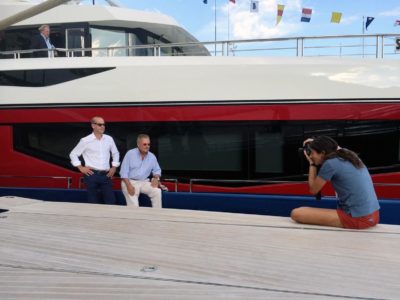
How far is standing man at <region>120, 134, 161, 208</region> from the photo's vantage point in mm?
4980

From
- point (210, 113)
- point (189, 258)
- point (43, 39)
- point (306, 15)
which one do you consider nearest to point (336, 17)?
point (306, 15)

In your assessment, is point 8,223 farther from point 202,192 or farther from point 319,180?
point 202,192

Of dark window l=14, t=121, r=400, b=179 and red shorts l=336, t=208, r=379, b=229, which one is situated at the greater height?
dark window l=14, t=121, r=400, b=179

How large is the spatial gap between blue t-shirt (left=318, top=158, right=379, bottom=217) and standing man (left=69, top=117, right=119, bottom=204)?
9.28 ft

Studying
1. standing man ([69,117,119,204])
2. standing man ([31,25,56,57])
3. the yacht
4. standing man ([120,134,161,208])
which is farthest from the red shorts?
standing man ([31,25,56,57])

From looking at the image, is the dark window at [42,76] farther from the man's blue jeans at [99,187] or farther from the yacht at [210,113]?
the man's blue jeans at [99,187]

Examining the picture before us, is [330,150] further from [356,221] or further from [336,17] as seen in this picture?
[336,17]

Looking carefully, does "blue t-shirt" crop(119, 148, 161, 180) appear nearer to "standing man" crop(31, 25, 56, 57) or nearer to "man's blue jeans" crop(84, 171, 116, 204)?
"man's blue jeans" crop(84, 171, 116, 204)

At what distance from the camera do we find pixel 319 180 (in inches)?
127

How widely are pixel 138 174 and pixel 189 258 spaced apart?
2.84 m

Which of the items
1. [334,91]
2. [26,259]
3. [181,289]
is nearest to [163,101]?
[334,91]

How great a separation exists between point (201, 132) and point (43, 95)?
7.10ft

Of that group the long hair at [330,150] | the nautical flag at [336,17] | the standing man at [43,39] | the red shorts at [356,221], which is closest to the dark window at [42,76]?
the standing man at [43,39]

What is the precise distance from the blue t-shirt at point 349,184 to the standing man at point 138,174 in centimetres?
235
